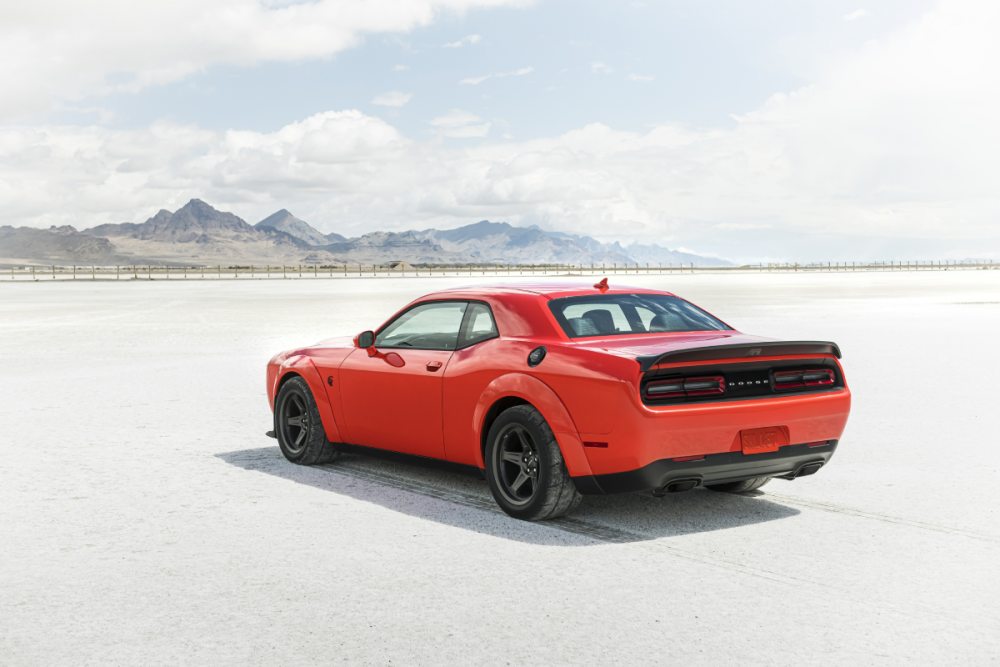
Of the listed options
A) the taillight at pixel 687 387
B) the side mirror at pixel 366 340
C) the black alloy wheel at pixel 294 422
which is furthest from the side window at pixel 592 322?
the black alloy wheel at pixel 294 422

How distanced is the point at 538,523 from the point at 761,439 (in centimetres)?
136

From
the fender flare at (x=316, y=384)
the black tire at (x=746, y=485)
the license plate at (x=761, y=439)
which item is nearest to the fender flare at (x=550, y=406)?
the license plate at (x=761, y=439)

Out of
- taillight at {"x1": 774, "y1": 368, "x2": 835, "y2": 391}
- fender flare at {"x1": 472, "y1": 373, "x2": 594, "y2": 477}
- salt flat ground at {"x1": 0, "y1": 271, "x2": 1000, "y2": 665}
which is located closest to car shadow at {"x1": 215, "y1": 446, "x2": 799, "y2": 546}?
salt flat ground at {"x1": 0, "y1": 271, "x2": 1000, "y2": 665}

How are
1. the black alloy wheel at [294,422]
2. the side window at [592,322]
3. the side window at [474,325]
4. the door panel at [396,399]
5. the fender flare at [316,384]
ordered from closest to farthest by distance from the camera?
1. the side window at [592,322]
2. the side window at [474,325]
3. the door panel at [396,399]
4. the fender flare at [316,384]
5. the black alloy wheel at [294,422]

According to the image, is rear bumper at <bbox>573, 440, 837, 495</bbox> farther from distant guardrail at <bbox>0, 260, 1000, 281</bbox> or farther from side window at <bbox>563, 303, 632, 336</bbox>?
distant guardrail at <bbox>0, 260, 1000, 281</bbox>

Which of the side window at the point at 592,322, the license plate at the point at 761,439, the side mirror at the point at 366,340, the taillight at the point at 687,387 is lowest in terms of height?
the license plate at the point at 761,439

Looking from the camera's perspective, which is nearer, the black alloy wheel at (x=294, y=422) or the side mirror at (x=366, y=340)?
the side mirror at (x=366, y=340)

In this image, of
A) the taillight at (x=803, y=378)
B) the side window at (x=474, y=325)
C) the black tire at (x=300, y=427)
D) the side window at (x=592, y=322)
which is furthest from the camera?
the black tire at (x=300, y=427)

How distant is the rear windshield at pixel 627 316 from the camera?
6.13 meters

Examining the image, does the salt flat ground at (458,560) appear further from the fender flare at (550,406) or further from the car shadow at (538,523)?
the fender flare at (550,406)

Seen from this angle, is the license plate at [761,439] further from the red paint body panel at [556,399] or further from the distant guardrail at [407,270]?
the distant guardrail at [407,270]

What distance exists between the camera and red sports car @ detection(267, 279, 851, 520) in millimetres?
5312

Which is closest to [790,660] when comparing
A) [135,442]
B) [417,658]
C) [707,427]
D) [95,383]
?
[417,658]

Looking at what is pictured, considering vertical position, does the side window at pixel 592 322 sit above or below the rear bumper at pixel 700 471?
above
